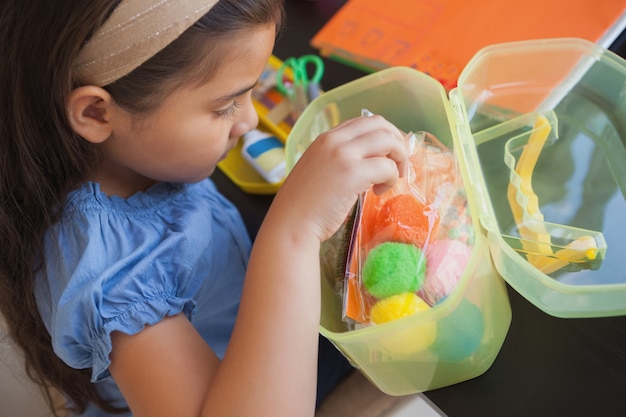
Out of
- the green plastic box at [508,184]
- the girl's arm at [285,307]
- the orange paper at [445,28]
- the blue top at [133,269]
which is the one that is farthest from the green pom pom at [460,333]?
the orange paper at [445,28]

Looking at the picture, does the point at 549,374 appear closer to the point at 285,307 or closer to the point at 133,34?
the point at 285,307

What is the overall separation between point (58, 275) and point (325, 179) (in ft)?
0.98

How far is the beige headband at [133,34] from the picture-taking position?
0.50 metres

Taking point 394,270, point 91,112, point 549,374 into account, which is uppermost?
point 91,112

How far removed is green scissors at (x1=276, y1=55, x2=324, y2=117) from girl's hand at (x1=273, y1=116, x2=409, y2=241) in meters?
0.29

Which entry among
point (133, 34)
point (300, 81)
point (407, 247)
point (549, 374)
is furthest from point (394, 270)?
point (300, 81)

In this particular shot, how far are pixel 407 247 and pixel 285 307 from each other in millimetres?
120

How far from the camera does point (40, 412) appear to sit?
0.85 m

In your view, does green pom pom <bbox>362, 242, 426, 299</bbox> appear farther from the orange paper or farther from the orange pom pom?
the orange paper

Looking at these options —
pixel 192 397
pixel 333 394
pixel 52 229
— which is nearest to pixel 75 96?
pixel 52 229

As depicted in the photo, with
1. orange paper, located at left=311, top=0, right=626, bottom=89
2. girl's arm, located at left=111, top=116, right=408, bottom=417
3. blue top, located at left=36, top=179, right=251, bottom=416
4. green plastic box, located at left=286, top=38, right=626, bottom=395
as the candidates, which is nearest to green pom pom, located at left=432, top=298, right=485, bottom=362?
green plastic box, located at left=286, top=38, right=626, bottom=395

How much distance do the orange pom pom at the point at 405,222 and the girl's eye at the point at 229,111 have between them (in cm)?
18

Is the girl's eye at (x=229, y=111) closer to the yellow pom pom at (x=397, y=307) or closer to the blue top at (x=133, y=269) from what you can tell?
the blue top at (x=133, y=269)

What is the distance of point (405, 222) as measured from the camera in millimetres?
533
